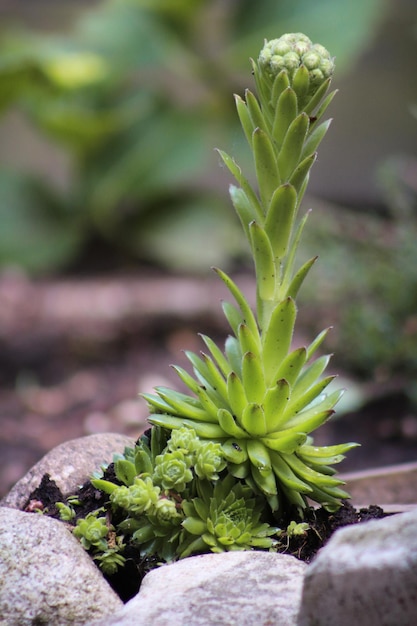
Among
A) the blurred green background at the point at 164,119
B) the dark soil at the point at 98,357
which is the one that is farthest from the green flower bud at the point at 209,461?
the blurred green background at the point at 164,119

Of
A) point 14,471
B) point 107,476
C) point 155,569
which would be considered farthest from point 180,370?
point 14,471

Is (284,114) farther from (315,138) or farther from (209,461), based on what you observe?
(209,461)

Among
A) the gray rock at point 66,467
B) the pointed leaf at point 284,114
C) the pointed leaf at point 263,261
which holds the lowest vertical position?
the gray rock at point 66,467

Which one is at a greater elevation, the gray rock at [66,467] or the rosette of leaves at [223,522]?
the gray rock at [66,467]

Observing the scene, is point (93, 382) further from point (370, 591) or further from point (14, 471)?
point (370, 591)

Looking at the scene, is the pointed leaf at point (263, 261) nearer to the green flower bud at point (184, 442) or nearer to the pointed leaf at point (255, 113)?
the pointed leaf at point (255, 113)
